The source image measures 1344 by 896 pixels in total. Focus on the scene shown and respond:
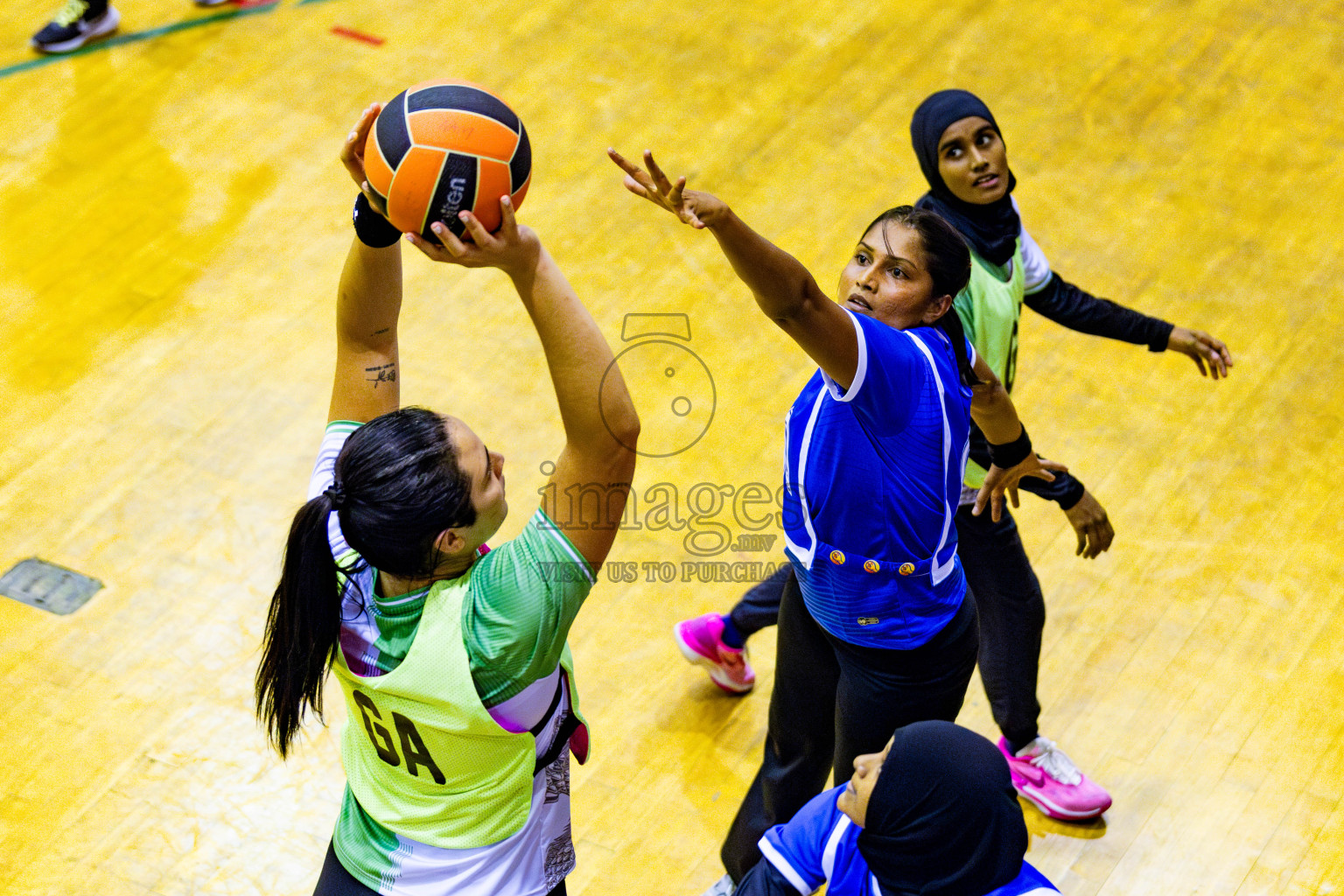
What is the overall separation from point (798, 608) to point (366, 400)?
1020 mm

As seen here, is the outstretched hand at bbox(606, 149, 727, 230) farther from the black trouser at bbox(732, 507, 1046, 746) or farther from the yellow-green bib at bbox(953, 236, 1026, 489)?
the black trouser at bbox(732, 507, 1046, 746)

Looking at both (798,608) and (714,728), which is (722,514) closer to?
(714,728)

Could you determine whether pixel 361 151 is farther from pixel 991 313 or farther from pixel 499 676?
pixel 991 313

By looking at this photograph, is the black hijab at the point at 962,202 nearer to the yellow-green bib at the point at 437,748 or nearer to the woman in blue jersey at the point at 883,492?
the woman in blue jersey at the point at 883,492

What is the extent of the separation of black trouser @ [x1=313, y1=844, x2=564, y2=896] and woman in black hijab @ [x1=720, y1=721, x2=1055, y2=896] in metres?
0.61

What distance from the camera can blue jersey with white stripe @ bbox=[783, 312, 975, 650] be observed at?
A: 92.0 inches

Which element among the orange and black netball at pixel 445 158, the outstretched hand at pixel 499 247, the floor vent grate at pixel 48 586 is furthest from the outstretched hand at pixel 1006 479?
the floor vent grate at pixel 48 586

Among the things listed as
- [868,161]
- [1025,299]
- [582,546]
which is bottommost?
[868,161]

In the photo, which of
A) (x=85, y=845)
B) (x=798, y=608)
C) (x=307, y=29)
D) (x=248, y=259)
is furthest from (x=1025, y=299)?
(x=307, y=29)

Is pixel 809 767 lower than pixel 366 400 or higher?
lower

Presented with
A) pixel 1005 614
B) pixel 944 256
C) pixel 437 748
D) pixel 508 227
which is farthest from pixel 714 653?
pixel 508 227

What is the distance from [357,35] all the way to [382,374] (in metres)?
4.32

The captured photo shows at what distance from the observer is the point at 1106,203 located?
17.1 ft

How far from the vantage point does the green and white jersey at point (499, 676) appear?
183cm
